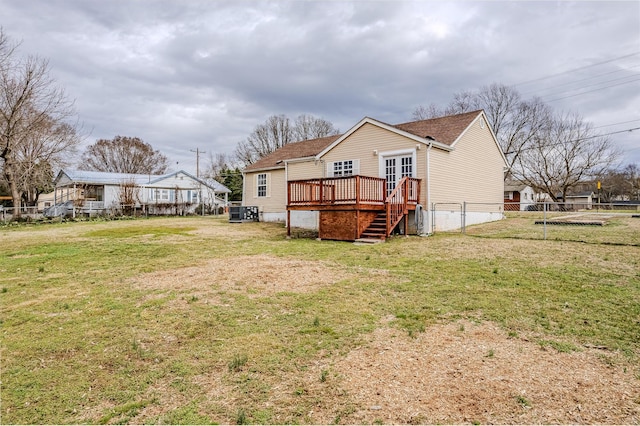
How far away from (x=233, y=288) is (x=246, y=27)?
10.9m

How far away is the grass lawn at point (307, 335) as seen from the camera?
2.92 meters

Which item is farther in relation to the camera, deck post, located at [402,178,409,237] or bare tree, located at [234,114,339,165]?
bare tree, located at [234,114,339,165]

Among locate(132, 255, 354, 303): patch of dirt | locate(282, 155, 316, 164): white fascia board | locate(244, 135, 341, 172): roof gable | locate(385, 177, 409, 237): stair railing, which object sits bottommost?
locate(132, 255, 354, 303): patch of dirt

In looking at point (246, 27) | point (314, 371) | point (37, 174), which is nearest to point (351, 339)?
point (314, 371)

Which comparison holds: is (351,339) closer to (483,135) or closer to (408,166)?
(408,166)

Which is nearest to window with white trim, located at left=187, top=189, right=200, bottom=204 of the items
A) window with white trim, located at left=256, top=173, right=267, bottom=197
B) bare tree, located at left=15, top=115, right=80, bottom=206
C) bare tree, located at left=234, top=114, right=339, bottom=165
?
bare tree, located at left=15, top=115, right=80, bottom=206

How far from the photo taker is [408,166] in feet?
46.9

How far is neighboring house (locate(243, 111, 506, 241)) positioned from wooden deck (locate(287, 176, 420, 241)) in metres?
0.03

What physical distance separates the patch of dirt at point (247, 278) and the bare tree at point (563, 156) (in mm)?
34489

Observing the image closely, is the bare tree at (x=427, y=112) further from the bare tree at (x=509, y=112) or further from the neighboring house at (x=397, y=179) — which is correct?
the neighboring house at (x=397, y=179)

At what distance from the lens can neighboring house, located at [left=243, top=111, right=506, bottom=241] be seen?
12703 millimetres

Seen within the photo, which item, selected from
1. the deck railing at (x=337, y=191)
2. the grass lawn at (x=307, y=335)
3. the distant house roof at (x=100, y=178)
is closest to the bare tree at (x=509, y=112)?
the deck railing at (x=337, y=191)

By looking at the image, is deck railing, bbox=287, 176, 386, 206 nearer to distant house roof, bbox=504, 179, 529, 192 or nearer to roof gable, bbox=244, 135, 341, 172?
roof gable, bbox=244, 135, 341, 172

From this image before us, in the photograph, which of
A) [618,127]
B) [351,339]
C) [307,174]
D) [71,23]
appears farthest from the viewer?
[618,127]
